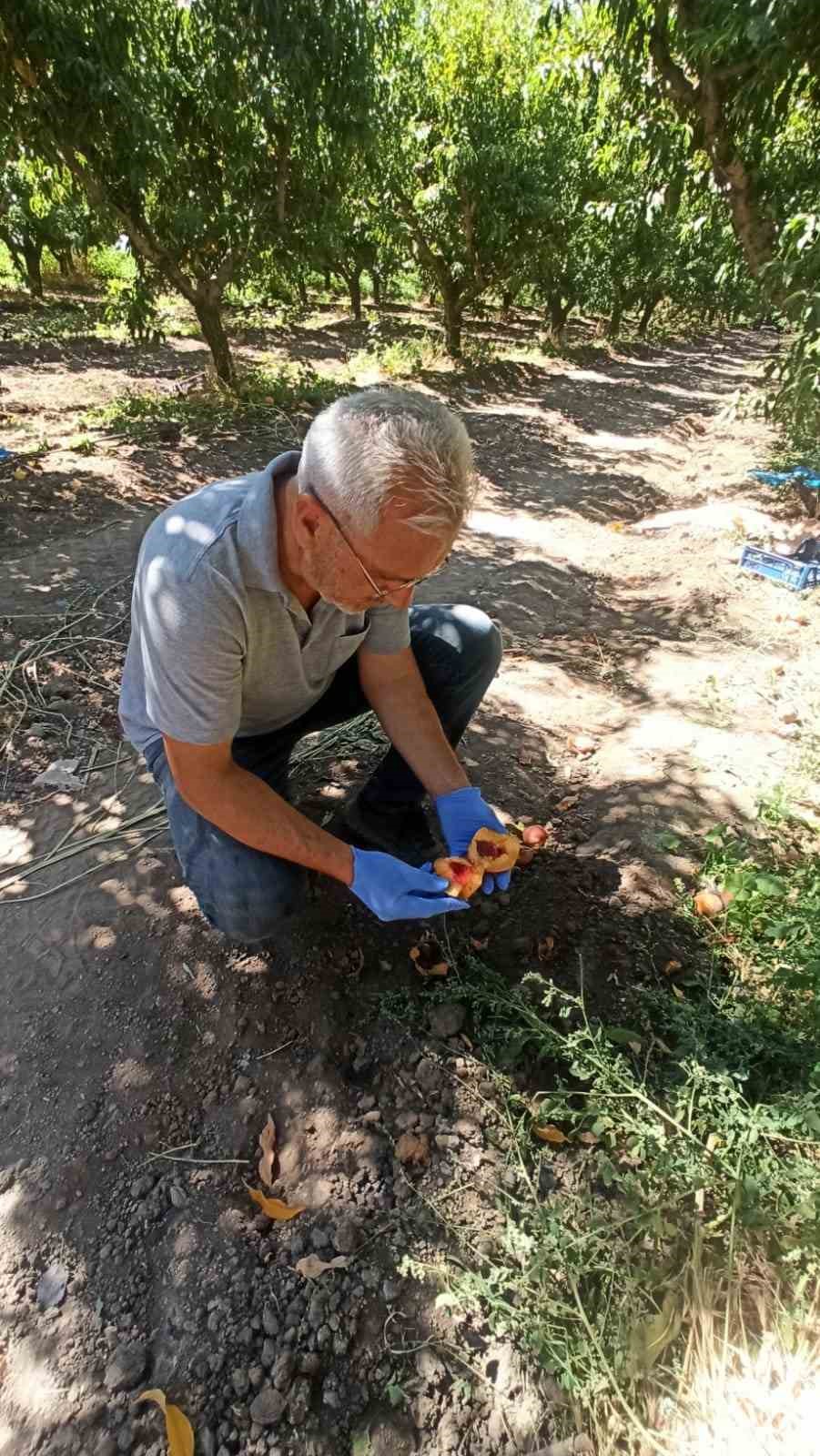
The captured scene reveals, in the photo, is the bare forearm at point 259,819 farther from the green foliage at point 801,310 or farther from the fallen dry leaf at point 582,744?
the green foliage at point 801,310

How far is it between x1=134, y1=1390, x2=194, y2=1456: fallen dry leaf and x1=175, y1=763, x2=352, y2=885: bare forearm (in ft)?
3.41

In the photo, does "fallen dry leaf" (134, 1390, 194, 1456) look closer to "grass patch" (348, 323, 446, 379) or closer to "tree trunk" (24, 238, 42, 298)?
"grass patch" (348, 323, 446, 379)

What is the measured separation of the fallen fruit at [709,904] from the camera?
2.14 meters

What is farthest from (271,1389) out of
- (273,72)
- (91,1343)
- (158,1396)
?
(273,72)

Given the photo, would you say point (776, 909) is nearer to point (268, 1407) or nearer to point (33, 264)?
point (268, 1407)

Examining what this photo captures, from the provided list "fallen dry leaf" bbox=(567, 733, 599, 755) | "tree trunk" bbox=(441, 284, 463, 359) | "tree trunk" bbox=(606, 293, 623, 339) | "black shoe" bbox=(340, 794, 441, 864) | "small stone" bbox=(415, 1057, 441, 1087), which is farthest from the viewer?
"tree trunk" bbox=(606, 293, 623, 339)

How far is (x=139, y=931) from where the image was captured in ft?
7.29

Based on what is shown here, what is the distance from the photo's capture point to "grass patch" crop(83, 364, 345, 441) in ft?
25.4

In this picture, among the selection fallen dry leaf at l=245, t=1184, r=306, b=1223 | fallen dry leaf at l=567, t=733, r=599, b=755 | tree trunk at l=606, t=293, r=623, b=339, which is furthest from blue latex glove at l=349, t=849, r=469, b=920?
tree trunk at l=606, t=293, r=623, b=339

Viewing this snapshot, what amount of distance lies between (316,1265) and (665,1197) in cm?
73

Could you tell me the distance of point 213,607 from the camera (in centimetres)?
157

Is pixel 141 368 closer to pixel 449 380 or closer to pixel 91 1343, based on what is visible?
pixel 449 380

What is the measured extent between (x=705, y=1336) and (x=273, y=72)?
8.54 m

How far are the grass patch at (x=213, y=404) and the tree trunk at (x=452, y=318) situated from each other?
380 cm
